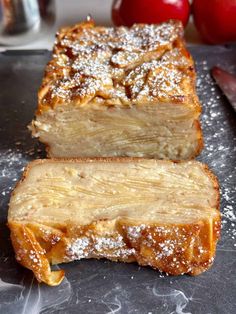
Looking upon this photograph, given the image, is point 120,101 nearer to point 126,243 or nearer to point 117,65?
point 117,65

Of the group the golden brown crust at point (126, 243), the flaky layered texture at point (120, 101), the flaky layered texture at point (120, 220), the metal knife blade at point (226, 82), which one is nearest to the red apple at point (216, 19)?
the metal knife blade at point (226, 82)

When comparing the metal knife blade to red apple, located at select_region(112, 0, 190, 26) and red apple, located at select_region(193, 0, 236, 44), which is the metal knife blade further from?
red apple, located at select_region(112, 0, 190, 26)

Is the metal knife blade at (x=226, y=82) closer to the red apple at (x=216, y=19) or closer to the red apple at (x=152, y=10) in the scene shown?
the red apple at (x=216, y=19)

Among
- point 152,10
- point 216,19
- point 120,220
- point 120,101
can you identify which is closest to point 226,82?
point 216,19

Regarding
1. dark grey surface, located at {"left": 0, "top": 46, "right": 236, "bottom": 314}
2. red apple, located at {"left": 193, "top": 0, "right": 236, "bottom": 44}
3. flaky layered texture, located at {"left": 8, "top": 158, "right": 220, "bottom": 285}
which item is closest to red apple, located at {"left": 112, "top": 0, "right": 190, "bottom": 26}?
red apple, located at {"left": 193, "top": 0, "right": 236, "bottom": 44}

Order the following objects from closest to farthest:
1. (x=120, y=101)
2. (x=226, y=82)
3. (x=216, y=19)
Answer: (x=120, y=101) < (x=226, y=82) < (x=216, y=19)
